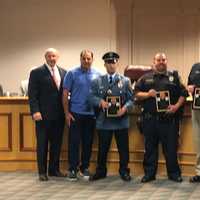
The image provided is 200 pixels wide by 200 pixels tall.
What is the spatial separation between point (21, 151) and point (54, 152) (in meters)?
0.57

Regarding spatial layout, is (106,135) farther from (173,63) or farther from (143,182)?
(173,63)

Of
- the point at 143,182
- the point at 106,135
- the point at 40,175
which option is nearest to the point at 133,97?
the point at 106,135

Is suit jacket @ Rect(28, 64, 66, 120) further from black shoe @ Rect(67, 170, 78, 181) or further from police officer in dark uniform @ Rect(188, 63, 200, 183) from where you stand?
police officer in dark uniform @ Rect(188, 63, 200, 183)

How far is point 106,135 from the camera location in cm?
571

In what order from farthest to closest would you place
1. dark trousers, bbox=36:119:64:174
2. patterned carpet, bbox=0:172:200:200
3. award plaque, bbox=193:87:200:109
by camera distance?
dark trousers, bbox=36:119:64:174 < award plaque, bbox=193:87:200:109 < patterned carpet, bbox=0:172:200:200

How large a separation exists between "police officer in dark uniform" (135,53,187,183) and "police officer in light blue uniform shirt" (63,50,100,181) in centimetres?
55

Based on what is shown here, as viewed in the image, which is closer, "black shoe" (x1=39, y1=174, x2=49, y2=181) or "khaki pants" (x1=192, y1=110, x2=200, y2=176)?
"khaki pants" (x1=192, y1=110, x2=200, y2=176)

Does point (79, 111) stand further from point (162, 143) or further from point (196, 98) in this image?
point (196, 98)

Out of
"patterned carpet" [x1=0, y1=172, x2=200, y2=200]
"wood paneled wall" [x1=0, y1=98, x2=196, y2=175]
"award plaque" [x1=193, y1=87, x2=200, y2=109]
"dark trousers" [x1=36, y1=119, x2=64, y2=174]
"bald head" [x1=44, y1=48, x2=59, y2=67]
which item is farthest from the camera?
"wood paneled wall" [x1=0, y1=98, x2=196, y2=175]

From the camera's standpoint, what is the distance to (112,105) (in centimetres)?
563

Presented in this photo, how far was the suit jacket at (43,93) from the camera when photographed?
5.73m

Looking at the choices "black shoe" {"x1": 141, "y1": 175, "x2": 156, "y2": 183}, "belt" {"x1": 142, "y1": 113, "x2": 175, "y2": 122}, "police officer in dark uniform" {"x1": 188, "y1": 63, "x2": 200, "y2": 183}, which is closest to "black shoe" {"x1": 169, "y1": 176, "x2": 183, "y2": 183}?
"police officer in dark uniform" {"x1": 188, "y1": 63, "x2": 200, "y2": 183}

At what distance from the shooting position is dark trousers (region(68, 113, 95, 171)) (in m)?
5.77

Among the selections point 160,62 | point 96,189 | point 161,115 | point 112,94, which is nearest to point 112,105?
point 112,94
